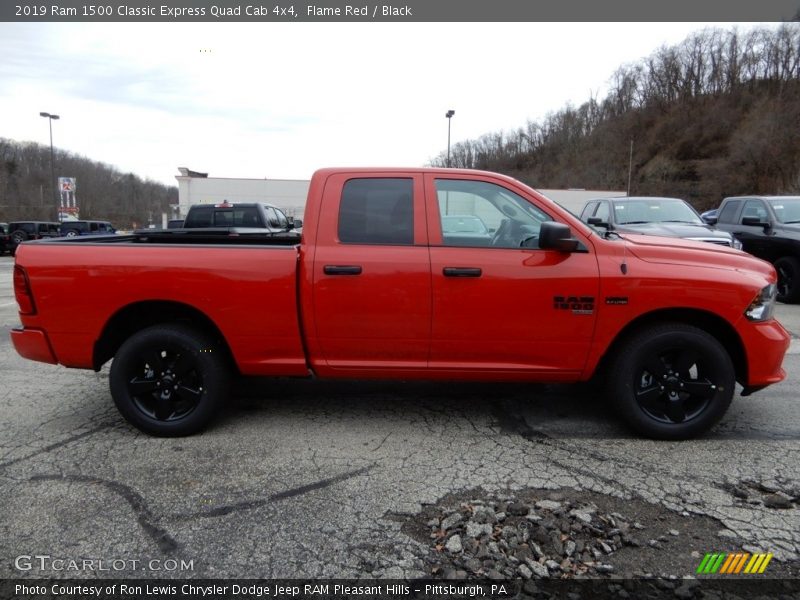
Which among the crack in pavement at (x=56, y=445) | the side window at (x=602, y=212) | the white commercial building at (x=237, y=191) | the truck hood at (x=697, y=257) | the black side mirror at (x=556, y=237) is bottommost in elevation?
the crack in pavement at (x=56, y=445)

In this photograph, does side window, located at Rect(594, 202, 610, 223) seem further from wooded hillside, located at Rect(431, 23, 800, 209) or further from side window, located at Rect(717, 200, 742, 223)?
wooded hillside, located at Rect(431, 23, 800, 209)

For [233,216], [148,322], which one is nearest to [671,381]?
[148,322]

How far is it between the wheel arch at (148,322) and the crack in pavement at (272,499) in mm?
1267

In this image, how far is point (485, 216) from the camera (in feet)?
12.7

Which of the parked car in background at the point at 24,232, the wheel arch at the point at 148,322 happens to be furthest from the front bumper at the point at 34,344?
the parked car in background at the point at 24,232

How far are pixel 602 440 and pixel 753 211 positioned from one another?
29.5ft

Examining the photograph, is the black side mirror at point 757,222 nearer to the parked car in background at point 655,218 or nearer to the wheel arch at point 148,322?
the parked car in background at point 655,218

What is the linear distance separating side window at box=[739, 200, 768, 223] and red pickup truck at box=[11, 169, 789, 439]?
769 cm

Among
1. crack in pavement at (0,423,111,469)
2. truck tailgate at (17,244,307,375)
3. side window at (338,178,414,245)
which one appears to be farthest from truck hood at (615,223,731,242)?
crack in pavement at (0,423,111,469)

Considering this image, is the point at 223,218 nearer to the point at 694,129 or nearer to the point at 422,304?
the point at 422,304

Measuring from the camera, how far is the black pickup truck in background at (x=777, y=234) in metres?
9.30

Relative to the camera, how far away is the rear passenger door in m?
3.65

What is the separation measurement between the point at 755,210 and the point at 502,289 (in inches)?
366

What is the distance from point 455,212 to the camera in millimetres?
3887
